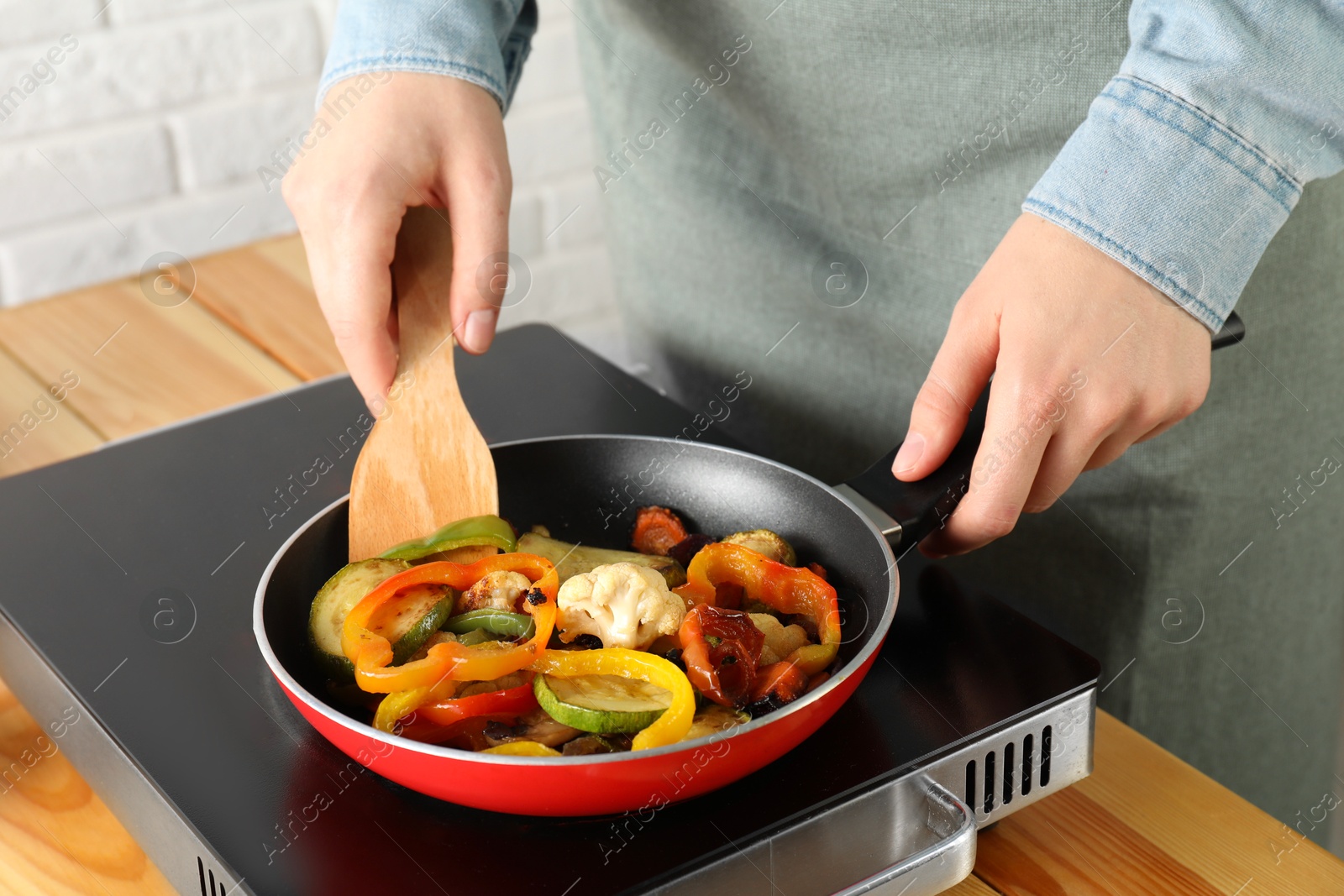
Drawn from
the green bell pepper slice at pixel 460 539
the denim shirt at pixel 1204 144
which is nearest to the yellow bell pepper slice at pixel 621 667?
the green bell pepper slice at pixel 460 539

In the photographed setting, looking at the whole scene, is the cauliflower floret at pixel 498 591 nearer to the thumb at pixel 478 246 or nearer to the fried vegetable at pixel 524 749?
the fried vegetable at pixel 524 749

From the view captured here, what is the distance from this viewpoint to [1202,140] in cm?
64

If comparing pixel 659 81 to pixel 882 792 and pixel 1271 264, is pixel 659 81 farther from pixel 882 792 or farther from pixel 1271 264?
pixel 882 792

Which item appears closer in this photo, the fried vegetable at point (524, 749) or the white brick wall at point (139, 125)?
the fried vegetable at point (524, 749)

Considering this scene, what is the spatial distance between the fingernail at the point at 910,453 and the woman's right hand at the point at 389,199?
0.95ft

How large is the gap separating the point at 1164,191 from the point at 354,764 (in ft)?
1.73

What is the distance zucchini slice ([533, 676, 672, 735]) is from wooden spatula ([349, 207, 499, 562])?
189 mm

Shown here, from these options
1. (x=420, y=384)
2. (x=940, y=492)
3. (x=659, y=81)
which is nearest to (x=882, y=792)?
(x=940, y=492)

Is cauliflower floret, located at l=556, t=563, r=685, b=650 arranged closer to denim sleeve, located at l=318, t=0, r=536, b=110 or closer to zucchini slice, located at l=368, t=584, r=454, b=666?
zucchini slice, located at l=368, t=584, r=454, b=666

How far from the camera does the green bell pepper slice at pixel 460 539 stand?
70cm

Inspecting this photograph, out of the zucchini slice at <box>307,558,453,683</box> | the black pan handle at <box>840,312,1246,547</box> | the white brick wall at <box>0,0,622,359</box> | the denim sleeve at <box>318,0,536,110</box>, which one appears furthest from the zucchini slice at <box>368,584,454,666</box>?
the white brick wall at <box>0,0,622,359</box>

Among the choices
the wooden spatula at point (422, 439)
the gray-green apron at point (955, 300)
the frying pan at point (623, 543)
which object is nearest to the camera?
the frying pan at point (623, 543)

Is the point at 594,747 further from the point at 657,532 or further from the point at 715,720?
the point at 657,532

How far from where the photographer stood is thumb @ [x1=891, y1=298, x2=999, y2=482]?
67cm
